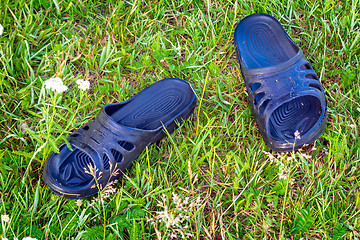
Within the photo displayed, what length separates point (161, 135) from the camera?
286 centimetres

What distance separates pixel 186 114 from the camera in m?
2.95

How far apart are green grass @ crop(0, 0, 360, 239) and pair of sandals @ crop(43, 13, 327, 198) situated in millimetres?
130

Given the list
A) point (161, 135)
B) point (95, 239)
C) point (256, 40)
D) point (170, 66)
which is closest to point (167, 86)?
point (170, 66)

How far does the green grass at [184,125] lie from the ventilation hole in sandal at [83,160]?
0.24 m

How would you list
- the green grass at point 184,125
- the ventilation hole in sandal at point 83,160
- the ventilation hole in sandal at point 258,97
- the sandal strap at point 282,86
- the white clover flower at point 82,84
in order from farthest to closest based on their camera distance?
1. the ventilation hole in sandal at point 258,97
2. the sandal strap at point 282,86
3. the ventilation hole in sandal at point 83,160
4. the green grass at point 184,125
5. the white clover flower at point 82,84

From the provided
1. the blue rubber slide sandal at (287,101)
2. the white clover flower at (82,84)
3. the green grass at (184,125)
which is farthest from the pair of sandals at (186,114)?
the white clover flower at (82,84)

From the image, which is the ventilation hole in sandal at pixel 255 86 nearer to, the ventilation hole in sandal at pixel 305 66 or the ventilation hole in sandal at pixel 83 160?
the ventilation hole in sandal at pixel 305 66

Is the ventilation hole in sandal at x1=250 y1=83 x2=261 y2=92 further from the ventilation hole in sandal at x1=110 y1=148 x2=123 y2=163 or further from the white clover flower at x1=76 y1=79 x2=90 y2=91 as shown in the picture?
the white clover flower at x1=76 y1=79 x2=90 y2=91

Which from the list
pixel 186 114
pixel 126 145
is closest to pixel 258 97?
pixel 186 114

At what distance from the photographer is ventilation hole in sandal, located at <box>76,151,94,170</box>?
106 inches

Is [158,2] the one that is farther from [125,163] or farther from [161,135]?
[125,163]

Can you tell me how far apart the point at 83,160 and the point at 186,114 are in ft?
2.90

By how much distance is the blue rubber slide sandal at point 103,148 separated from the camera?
8.39 ft

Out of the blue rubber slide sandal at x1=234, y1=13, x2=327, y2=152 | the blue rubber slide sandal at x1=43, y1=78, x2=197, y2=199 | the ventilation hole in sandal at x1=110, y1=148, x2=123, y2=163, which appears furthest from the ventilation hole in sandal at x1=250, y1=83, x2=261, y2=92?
the ventilation hole in sandal at x1=110, y1=148, x2=123, y2=163
